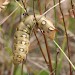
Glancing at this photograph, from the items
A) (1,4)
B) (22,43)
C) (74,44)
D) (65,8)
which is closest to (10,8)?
(65,8)

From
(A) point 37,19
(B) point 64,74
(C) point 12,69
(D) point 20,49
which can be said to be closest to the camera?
(D) point 20,49

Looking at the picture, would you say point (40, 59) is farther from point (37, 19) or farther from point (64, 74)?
point (37, 19)

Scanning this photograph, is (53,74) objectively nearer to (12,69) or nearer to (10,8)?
(12,69)

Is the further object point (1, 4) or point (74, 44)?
point (74, 44)

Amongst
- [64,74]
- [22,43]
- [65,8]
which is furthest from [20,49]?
[65,8]

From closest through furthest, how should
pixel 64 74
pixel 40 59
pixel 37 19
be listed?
pixel 37 19, pixel 64 74, pixel 40 59

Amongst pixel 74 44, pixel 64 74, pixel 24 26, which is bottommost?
pixel 64 74

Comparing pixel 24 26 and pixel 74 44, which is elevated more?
pixel 24 26
